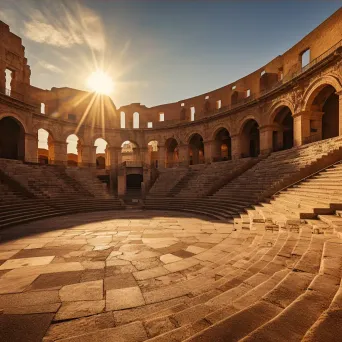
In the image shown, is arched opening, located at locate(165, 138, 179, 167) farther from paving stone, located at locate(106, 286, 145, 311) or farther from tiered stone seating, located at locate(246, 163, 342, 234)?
paving stone, located at locate(106, 286, 145, 311)

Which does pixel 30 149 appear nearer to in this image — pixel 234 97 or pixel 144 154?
pixel 144 154

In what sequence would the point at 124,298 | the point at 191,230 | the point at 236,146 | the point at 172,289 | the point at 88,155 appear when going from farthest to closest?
the point at 88,155
the point at 236,146
the point at 191,230
the point at 172,289
the point at 124,298

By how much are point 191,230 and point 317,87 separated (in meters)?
15.1

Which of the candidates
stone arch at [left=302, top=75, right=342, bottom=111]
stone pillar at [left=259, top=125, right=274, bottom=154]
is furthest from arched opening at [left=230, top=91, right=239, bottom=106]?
Result: stone arch at [left=302, top=75, right=342, bottom=111]

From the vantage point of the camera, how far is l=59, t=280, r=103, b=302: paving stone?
3553 millimetres

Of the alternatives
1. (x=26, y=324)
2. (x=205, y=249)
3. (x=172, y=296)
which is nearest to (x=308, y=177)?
(x=205, y=249)

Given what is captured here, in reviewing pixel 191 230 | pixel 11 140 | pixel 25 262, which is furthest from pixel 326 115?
pixel 11 140

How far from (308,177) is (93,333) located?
12794 mm

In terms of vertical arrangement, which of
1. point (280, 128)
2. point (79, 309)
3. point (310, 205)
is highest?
point (280, 128)

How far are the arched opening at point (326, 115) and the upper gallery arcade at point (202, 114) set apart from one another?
0.24 feet

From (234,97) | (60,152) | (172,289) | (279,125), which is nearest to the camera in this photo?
(172,289)

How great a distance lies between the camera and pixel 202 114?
2814cm

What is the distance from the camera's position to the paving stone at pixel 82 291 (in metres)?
3.55

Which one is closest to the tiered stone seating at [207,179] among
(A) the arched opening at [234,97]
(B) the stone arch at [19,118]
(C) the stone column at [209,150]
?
(C) the stone column at [209,150]
